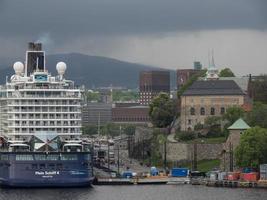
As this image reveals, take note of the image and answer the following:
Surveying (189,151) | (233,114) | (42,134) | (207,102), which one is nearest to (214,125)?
(233,114)

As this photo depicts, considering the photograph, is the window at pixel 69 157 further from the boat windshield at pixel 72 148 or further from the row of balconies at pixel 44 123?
the row of balconies at pixel 44 123

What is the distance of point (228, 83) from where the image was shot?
195625 millimetres

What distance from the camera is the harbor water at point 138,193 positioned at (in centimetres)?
12250

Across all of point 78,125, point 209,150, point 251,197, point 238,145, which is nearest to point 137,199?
point 251,197

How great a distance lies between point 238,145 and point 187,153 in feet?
59.2

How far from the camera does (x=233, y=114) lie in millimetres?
178125

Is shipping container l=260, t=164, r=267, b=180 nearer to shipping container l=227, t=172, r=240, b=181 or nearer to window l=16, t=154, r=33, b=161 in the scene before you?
shipping container l=227, t=172, r=240, b=181

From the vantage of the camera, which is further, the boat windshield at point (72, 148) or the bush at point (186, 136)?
the bush at point (186, 136)

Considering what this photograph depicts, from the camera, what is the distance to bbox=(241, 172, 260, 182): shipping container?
139 m

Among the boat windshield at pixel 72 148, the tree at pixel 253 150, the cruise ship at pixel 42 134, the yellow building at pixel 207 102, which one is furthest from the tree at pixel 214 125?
the boat windshield at pixel 72 148

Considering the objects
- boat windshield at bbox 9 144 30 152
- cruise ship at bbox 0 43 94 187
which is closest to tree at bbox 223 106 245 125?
cruise ship at bbox 0 43 94 187

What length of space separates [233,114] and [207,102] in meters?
14.7

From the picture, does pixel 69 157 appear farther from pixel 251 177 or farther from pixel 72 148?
A: pixel 251 177

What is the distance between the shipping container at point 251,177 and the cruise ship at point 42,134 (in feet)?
57.2
